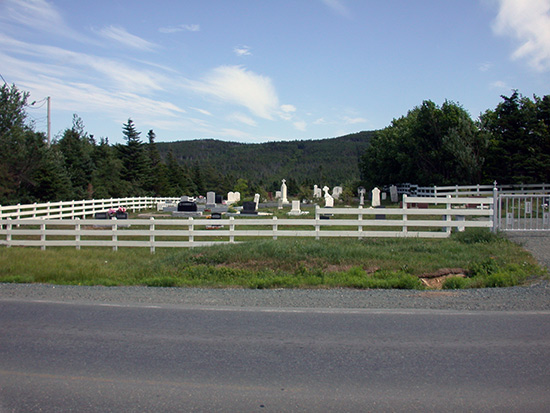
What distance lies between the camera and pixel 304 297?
28.5ft

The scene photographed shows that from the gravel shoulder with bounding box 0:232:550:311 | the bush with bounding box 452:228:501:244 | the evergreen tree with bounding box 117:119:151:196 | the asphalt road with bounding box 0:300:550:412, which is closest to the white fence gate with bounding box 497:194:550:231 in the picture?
the bush with bounding box 452:228:501:244

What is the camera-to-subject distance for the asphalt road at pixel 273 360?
4.26 meters

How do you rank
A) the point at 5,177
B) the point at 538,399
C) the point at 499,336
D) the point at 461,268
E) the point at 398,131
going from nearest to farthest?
the point at 538,399, the point at 499,336, the point at 461,268, the point at 5,177, the point at 398,131

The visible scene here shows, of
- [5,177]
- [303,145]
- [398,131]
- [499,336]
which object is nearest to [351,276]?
[499,336]

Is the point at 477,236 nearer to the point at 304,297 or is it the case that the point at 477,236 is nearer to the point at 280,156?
the point at 304,297

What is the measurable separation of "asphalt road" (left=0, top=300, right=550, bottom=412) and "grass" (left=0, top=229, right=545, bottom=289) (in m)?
2.71

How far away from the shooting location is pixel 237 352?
5.52m

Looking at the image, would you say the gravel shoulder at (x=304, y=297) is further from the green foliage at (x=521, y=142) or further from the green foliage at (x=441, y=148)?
the green foliage at (x=441, y=148)

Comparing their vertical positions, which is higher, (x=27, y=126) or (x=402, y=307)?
(x=27, y=126)

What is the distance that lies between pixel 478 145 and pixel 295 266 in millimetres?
36827

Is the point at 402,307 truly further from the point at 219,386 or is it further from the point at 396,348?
the point at 219,386

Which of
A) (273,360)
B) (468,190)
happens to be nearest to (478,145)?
(468,190)

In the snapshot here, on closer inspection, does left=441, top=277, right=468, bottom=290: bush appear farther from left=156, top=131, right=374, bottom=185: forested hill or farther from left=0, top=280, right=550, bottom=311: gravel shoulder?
left=156, top=131, right=374, bottom=185: forested hill

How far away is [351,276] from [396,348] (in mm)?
5044
